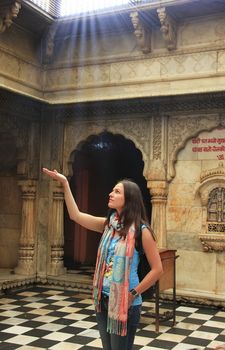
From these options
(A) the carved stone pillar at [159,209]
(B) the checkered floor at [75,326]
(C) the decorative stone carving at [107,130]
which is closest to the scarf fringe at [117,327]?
(B) the checkered floor at [75,326]

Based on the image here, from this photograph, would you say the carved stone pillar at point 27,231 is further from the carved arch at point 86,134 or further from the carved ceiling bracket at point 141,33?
the carved ceiling bracket at point 141,33

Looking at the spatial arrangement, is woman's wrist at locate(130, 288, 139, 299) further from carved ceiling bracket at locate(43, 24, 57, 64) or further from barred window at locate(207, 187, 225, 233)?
carved ceiling bracket at locate(43, 24, 57, 64)

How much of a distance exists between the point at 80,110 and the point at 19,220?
236cm

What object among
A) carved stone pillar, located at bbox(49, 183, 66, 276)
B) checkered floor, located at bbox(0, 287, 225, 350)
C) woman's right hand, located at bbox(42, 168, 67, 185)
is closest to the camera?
woman's right hand, located at bbox(42, 168, 67, 185)

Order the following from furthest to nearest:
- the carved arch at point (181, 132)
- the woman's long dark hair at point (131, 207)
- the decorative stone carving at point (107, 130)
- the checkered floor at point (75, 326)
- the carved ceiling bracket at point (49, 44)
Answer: the carved ceiling bracket at point (49, 44), the decorative stone carving at point (107, 130), the carved arch at point (181, 132), the checkered floor at point (75, 326), the woman's long dark hair at point (131, 207)

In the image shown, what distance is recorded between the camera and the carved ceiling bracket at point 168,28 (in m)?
7.11

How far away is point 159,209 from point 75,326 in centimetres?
244

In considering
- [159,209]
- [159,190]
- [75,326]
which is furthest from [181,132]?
[75,326]

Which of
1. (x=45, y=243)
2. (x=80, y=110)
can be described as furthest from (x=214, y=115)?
(x=45, y=243)

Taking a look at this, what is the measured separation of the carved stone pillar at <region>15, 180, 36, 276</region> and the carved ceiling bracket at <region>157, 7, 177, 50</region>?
331cm

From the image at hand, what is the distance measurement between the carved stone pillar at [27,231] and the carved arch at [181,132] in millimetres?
2540

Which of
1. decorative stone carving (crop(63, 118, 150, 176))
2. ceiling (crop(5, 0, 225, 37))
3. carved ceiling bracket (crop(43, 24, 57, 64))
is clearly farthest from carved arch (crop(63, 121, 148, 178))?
ceiling (crop(5, 0, 225, 37))

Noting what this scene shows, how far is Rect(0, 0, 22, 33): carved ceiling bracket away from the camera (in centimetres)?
694

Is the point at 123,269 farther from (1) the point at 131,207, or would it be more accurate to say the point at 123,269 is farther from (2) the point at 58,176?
(2) the point at 58,176
